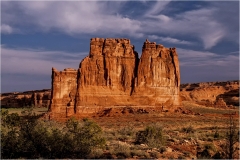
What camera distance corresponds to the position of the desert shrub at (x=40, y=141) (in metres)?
12.4

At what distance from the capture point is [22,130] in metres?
12.9

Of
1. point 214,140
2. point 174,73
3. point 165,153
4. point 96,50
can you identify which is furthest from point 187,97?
point 165,153

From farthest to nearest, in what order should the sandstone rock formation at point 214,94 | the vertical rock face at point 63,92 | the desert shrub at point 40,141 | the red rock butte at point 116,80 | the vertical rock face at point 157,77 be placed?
the sandstone rock formation at point 214,94 < the vertical rock face at point 157,77 < the red rock butte at point 116,80 < the vertical rock face at point 63,92 < the desert shrub at point 40,141

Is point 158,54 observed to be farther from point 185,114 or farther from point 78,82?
point 78,82

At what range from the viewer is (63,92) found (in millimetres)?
40156

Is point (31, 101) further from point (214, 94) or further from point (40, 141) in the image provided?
point (40, 141)

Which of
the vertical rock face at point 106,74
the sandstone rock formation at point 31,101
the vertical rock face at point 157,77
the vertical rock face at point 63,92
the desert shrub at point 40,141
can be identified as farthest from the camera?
the sandstone rock formation at point 31,101

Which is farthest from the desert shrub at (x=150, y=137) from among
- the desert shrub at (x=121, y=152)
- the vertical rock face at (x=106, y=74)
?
the vertical rock face at (x=106, y=74)

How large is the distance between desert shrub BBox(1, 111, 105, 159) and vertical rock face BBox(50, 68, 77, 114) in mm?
25889

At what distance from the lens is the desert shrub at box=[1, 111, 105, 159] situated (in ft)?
40.7

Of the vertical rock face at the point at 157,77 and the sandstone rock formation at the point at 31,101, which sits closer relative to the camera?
the vertical rock face at the point at 157,77

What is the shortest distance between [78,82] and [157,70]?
38.6 feet

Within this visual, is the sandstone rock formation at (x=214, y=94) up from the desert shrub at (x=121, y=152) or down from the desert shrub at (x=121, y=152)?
up

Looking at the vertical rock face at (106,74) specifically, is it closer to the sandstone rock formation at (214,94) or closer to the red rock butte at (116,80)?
the red rock butte at (116,80)
